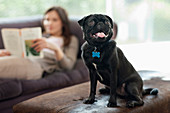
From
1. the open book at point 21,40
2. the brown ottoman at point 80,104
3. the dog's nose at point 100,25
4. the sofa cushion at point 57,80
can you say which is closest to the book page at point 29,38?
the open book at point 21,40

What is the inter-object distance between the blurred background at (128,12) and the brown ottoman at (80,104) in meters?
2.30

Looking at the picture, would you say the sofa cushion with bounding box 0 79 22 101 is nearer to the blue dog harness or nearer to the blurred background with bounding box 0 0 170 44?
the blue dog harness

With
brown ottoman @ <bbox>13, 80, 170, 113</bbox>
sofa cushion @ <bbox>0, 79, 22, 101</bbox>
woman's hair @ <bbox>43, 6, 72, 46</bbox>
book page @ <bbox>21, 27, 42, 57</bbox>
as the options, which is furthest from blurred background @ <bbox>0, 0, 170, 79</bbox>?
brown ottoman @ <bbox>13, 80, 170, 113</bbox>

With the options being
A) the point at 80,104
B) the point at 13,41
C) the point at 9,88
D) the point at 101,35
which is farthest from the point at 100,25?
the point at 13,41

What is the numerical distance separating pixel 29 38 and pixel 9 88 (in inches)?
15.4

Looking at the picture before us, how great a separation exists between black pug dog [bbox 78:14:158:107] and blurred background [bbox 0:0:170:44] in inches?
97.2

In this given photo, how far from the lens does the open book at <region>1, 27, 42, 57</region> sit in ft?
5.99

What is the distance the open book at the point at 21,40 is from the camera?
1.82 m

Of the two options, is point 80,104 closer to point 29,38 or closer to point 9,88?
point 9,88

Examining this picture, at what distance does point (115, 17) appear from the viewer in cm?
371

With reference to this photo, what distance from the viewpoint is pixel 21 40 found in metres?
1.82

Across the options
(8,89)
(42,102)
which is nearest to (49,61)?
(8,89)

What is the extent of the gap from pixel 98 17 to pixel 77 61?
1.25 meters

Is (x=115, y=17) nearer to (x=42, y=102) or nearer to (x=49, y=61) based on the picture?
(x=49, y=61)
